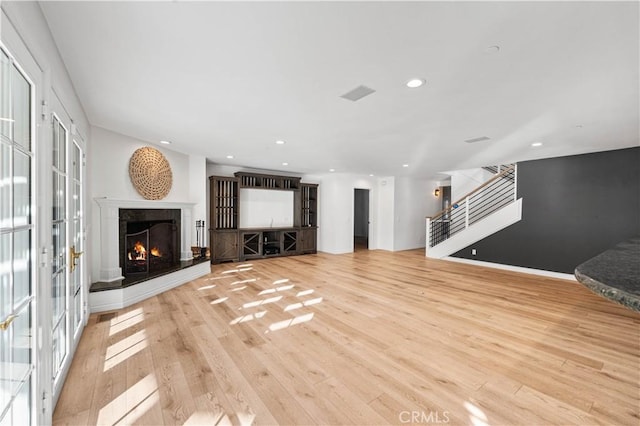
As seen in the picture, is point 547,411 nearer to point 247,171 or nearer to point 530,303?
point 530,303

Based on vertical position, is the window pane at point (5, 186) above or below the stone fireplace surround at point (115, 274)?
above

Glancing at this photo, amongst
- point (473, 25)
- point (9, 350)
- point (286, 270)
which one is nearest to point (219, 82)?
point (473, 25)

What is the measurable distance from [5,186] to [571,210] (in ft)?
25.6

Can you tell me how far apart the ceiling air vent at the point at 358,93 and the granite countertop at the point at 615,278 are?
2.13m

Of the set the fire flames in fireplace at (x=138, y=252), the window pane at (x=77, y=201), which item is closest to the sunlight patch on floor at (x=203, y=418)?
the window pane at (x=77, y=201)

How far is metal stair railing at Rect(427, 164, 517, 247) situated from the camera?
7.00 meters

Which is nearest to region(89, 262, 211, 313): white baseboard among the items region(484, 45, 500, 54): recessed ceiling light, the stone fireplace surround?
the stone fireplace surround

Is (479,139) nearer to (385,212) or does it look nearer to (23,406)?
(385,212)

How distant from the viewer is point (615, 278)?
86 centimetres

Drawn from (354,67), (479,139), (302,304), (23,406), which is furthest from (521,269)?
(23,406)

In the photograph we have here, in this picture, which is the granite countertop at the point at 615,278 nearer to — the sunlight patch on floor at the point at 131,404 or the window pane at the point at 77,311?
the sunlight patch on floor at the point at 131,404

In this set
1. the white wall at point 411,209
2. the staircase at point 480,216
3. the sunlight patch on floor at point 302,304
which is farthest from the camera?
the white wall at point 411,209

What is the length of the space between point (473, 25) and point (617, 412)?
2.74 meters

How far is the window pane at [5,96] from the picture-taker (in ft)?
4.01
